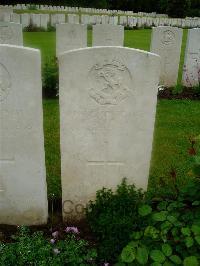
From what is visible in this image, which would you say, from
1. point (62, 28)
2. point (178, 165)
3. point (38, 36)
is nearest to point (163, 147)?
point (178, 165)

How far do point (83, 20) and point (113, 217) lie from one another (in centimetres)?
2248

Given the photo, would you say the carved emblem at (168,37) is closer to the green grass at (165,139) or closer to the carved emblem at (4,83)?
the green grass at (165,139)

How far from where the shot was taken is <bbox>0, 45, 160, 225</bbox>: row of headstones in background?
9.78 ft

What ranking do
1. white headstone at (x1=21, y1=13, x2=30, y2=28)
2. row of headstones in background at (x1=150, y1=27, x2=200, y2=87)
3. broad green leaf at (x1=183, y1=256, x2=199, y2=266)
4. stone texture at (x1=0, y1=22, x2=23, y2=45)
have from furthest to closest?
white headstone at (x1=21, y1=13, x2=30, y2=28), stone texture at (x1=0, y1=22, x2=23, y2=45), row of headstones in background at (x1=150, y1=27, x2=200, y2=87), broad green leaf at (x1=183, y1=256, x2=199, y2=266)

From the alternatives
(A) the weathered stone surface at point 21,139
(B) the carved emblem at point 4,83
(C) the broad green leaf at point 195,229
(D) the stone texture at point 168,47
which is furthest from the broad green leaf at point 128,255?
(D) the stone texture at point 168,47

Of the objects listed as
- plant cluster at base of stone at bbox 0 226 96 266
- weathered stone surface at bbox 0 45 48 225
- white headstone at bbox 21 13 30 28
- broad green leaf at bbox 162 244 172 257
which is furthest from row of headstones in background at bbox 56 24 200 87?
white headstone at bbox 21 13 30 28

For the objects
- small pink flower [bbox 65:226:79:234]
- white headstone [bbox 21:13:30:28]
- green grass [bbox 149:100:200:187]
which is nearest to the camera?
small pink flower [bbox 65:226:79:234]

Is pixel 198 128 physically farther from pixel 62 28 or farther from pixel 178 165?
pixel 62 28

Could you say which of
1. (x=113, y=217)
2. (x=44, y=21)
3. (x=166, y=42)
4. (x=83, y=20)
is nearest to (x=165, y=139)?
(x=113, y=217)

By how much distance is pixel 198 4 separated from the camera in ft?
140

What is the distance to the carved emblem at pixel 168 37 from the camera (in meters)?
8.23

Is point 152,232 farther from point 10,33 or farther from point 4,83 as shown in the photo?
point 10,33

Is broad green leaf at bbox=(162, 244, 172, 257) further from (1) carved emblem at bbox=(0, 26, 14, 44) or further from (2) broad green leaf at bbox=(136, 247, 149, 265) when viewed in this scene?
(1) carved emblem at bbox=(0, 26, 14, 44)

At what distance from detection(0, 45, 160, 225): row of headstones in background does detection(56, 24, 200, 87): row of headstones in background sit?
516cm
